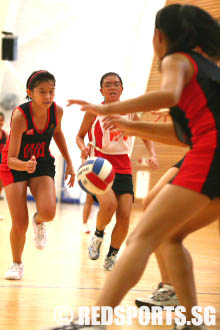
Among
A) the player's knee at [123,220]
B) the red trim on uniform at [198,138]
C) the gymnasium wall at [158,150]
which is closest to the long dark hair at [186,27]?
the red trim on uniform at [198,138]

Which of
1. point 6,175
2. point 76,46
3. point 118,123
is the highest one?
point 76,46

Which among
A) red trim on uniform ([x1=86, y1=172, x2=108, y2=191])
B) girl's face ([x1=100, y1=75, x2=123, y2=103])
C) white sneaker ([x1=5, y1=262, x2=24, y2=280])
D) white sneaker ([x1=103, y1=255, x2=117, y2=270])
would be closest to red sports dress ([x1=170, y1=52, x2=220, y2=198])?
red trim on uniform ([x1=86, y1=172, x2=108, y2=191])

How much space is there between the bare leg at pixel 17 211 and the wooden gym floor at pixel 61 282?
35 cm

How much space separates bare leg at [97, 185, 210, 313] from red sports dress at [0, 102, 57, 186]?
7.00 ft

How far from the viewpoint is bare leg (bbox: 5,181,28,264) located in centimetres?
417

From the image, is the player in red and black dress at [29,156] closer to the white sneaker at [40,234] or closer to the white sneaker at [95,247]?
the white sneaker at [40,234]

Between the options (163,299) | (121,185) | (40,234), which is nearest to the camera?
(163,299)

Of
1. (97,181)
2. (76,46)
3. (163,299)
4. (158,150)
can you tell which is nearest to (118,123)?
(97,181)

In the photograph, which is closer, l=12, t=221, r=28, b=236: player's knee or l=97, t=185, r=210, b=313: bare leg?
l=97, t=185, r=210, b=313: bare leg

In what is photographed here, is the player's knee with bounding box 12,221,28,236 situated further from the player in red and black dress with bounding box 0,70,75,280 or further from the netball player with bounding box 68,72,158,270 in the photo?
the netball player with bounding box 68,72,158,270

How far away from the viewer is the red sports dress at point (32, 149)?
4230 mm

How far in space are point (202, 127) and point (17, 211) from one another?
2.23 meters

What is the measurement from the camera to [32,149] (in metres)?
4.34

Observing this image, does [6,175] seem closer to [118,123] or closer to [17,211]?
[17,211]
